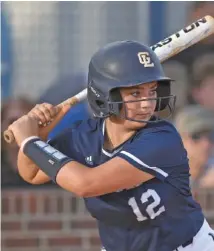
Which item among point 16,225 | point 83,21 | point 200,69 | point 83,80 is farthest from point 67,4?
point 16,225

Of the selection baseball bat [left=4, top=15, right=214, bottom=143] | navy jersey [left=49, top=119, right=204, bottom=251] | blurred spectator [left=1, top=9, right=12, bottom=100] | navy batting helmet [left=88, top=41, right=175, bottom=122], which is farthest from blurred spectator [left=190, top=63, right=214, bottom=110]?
navy batting helmet [left=88, top=41, right=175, bottom=122]

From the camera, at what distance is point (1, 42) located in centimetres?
584

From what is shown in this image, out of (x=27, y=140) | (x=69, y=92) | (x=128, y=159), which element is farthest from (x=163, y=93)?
(x=69, y=92)

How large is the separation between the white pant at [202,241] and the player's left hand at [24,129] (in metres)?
0.68

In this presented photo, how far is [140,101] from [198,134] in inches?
110

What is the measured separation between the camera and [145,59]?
3107 millimetres

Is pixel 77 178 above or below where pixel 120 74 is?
below

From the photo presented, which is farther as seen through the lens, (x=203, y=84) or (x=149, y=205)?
(x=203, y=84)

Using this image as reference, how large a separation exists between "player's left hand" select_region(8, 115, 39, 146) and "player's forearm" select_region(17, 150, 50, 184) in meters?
0.17

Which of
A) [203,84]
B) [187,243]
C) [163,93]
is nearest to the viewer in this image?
[163,93]

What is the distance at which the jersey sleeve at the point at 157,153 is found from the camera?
3.07 meters

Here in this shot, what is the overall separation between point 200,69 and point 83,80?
2.56ft

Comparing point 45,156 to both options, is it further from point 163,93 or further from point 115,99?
point 163,93

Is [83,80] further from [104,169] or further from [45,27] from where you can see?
[104,169]
